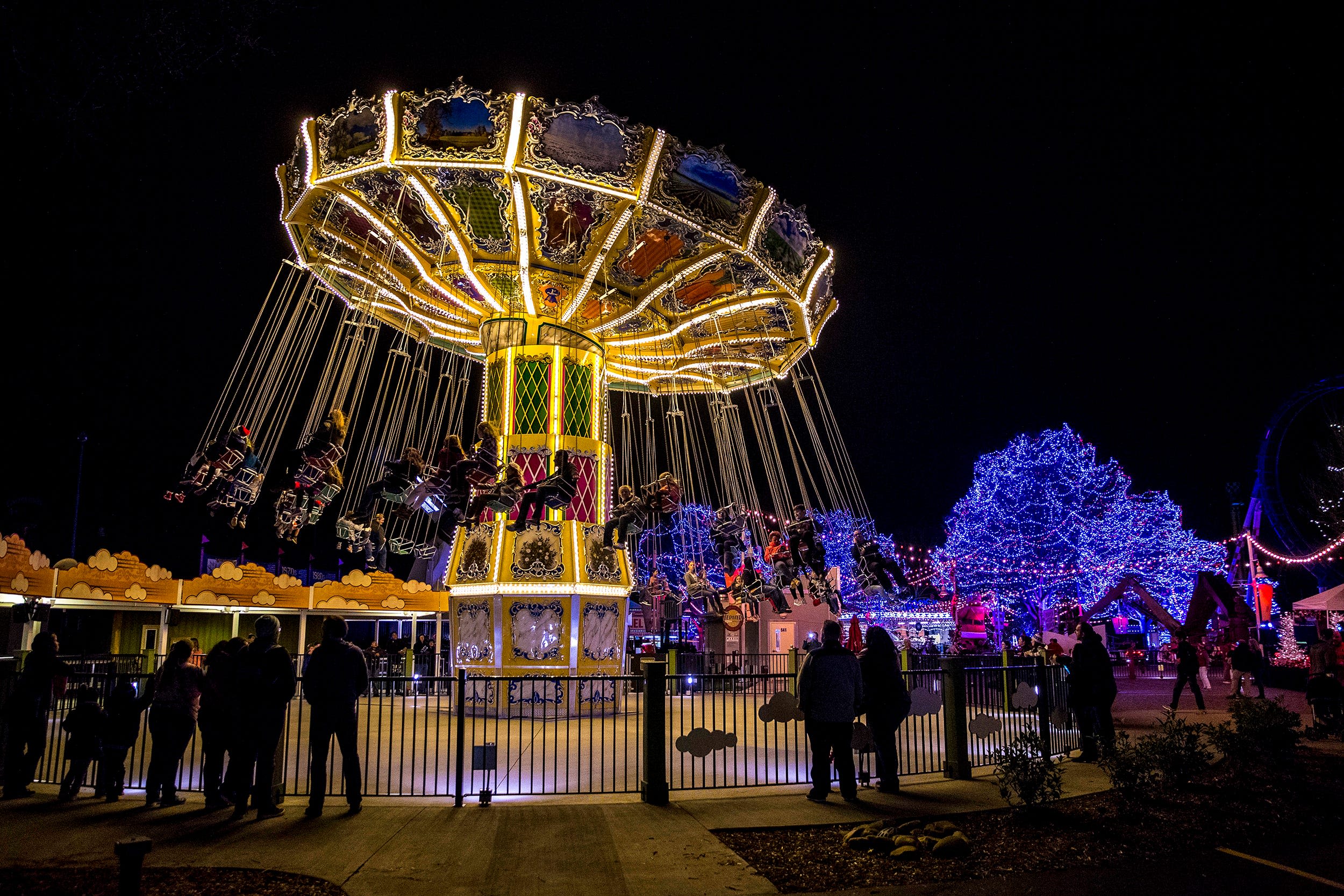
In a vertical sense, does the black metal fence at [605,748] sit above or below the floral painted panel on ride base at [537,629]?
below

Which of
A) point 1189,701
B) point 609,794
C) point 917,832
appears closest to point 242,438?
point 609,794

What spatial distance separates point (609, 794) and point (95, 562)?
15014mm

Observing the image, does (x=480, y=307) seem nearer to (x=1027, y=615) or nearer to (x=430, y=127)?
(x=430, y=127)

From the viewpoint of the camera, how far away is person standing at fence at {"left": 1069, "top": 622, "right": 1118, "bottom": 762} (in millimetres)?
9805

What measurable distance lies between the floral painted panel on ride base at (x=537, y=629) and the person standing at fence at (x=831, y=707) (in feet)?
28.1

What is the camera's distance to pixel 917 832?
6.24 meters

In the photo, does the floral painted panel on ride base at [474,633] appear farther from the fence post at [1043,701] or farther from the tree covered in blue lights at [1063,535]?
the tree covered in blue lights at [1063,535]

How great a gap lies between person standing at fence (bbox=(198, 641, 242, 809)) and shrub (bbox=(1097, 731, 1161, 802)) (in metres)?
7.90

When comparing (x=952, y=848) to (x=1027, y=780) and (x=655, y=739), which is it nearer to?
(x=1027, y=780)

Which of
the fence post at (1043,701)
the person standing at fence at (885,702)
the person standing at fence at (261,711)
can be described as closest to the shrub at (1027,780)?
the person standing at fence at (885,702)

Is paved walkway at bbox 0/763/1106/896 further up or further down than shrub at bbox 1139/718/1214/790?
further down

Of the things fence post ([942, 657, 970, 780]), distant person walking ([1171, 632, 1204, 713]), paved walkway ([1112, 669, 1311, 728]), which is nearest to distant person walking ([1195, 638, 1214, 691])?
paved walkway ([1112, 669, 1311, 728])

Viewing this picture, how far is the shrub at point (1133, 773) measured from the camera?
25.1 feet

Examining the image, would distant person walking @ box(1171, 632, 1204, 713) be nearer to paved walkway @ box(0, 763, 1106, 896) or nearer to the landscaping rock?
paved walkway @ box(0, 763, 1106, 896)
